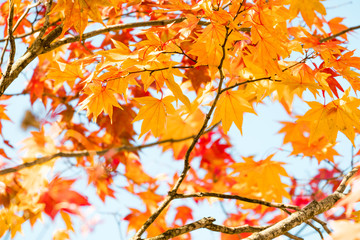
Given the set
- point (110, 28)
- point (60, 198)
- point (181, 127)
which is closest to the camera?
point (110, 28)

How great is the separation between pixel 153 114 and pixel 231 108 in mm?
→ 241

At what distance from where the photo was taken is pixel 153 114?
1.16m

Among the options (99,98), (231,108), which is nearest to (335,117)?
(231,108)

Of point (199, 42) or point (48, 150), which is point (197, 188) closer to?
point (48, 150)

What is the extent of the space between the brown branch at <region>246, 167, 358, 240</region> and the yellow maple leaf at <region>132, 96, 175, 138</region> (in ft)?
1.37

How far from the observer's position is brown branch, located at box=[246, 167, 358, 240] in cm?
100

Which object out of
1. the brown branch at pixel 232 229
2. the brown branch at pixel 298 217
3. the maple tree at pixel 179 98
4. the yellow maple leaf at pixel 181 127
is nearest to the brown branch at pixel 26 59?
the maple tree at pixel 179 98

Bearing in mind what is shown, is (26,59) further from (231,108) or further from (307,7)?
(307,7)

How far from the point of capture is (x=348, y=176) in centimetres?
123

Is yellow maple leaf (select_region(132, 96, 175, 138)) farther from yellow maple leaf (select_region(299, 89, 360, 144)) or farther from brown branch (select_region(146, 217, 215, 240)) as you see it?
yellow maple leaf (select_region(299, 89, 360, 144))

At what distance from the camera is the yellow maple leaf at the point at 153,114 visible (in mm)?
1145

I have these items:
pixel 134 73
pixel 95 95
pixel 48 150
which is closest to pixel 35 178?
pixel 48 150

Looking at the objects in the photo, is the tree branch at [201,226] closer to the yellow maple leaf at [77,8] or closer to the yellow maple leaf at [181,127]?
the yellow maple leaf at [77,8]

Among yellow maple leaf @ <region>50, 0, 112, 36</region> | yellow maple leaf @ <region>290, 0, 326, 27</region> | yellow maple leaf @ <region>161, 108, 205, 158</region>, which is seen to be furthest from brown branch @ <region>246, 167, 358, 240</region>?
yellow maple leaf @ <region>161, 108, 205, 158</region>
